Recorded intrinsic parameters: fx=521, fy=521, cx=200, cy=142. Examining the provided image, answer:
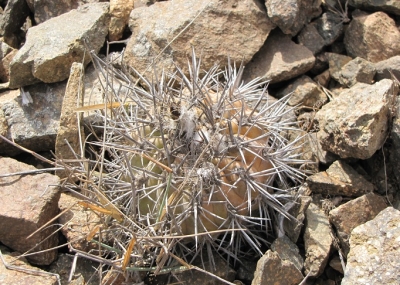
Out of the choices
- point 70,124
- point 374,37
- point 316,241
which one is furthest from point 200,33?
point 316,241

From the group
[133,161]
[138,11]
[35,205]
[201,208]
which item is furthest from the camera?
[138,11]

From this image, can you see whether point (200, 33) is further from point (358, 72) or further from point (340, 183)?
point (340, 183)

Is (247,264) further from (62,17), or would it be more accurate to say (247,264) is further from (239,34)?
(62,17)

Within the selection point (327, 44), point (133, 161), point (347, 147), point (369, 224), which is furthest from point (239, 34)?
point (369, 224)

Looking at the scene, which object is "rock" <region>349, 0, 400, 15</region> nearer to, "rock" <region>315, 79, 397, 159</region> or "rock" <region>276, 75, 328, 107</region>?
"rock" <region>276, 75, 328, 107</region>

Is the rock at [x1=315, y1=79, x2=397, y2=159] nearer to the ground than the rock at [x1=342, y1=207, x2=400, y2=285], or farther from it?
farther from it

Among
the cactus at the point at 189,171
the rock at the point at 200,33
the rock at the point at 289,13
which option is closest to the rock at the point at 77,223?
the cactus at the point at 189,171

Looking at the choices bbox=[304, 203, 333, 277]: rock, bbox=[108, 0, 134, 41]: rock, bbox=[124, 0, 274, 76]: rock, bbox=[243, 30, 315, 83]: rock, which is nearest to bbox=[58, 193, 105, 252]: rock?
bbox=[124, 0, 274, 76]: rock
